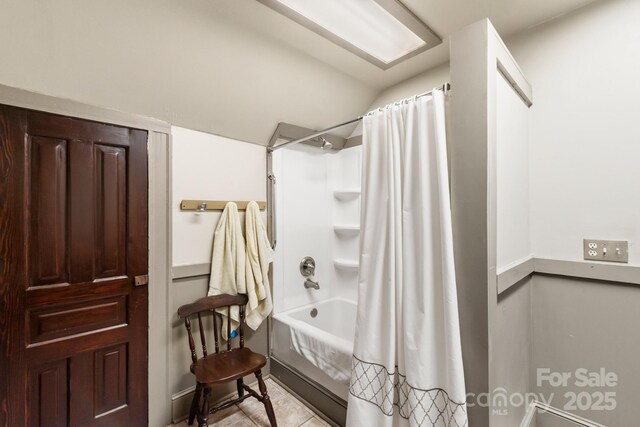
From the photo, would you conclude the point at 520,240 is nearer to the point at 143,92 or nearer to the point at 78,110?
the point at 143,92

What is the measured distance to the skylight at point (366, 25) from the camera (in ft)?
4.93

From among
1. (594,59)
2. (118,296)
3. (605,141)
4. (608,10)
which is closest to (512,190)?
(605,141)

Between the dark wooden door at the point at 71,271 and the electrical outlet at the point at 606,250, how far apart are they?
8.82 ft

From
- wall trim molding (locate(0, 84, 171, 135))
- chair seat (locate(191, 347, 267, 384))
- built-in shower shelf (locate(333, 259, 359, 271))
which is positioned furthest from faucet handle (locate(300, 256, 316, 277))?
wall trim molding (locate(0, 84, 171, 135))

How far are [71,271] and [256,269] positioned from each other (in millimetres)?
1074

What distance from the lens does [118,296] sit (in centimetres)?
168

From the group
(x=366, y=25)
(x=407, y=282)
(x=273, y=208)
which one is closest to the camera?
(x=407, y=282)

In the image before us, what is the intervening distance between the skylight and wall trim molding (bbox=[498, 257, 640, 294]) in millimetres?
1498

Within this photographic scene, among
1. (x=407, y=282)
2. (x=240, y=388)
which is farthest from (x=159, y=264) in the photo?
(x=407, y=282)

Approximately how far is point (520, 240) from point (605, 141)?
2.32 ft

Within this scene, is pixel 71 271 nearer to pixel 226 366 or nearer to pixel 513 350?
pixel 226 366

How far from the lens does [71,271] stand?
1.52 m

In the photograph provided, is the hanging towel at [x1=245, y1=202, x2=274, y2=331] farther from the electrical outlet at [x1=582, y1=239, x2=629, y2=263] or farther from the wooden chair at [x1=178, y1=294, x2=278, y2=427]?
the electrical outlet at [x1=582, y1=239, x2=629, y2=263]

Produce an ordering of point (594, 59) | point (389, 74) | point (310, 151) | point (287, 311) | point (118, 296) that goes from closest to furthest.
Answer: point (594, 59) < point (118, 296) < point (389, 74) < point (287, 311) < point (310, 151)
